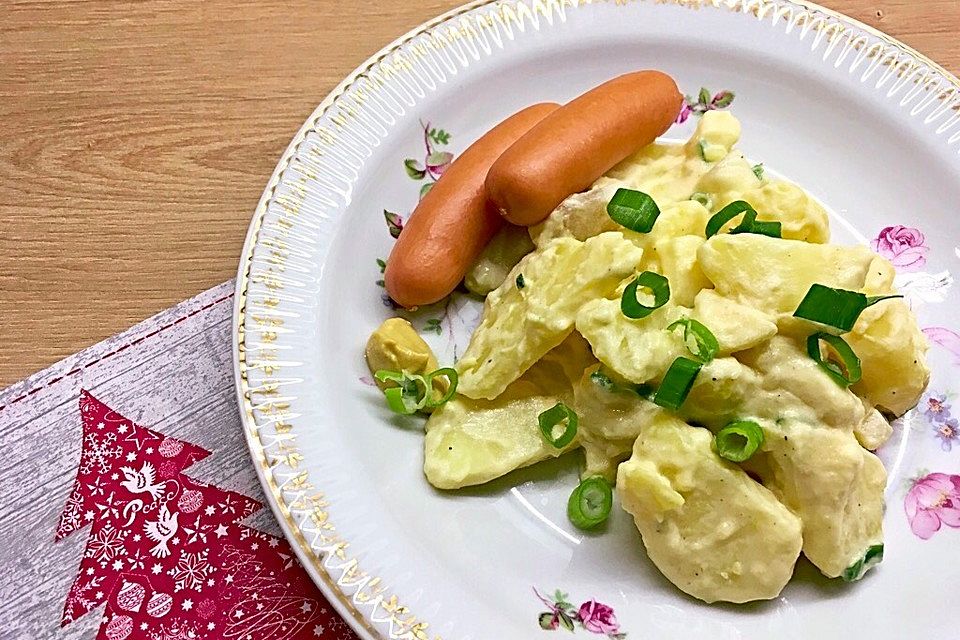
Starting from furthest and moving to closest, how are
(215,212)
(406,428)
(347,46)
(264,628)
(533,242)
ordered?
(347,46) → (215,212) → (533,242) → (406,428) → (264,628)

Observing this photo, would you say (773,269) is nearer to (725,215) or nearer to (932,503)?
(725,215)

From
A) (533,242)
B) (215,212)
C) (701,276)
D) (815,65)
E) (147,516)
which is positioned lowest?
(147,516)

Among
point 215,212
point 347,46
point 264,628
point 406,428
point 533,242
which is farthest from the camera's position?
point 347,46

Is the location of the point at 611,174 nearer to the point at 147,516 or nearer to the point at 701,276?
the point at 701,276

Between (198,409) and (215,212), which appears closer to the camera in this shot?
(198,409)

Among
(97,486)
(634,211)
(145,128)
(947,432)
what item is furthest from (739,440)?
(145,128)

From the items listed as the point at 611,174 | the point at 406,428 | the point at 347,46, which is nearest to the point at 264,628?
the point at 406,428

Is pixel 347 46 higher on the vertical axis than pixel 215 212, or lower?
higher

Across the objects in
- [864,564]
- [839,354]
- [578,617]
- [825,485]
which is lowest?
[578,617]
